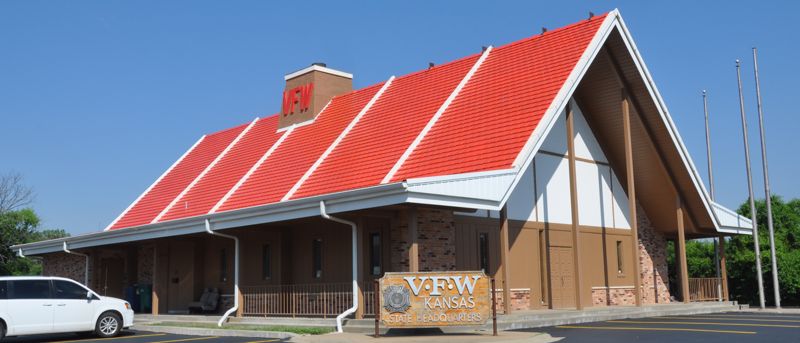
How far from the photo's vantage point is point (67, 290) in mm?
18031

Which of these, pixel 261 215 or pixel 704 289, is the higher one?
pixel 261 215

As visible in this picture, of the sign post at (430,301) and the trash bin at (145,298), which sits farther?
the trash bin at (145,298)

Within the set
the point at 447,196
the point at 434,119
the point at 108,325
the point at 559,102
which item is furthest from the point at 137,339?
the point at 559,102

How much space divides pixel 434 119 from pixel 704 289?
12765mm

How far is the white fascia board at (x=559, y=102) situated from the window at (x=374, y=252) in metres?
3.47

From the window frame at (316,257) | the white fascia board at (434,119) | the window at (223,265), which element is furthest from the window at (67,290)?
the white fascia board at (434,119)

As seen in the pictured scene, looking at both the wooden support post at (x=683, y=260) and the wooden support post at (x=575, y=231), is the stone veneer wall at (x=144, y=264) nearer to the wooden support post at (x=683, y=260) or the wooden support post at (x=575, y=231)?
the wooden support post at (x=575, y=231)

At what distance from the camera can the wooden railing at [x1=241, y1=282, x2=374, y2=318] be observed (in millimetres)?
19562

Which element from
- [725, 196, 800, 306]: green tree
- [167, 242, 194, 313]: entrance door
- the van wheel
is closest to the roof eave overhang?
[725, 196, 800, 306]: green tree

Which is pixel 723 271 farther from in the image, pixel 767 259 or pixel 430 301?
pixel 430 301

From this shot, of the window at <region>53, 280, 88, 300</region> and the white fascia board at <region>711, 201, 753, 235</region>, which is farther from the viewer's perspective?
the white fascia board at <region>711, 201, 753, 235</region>

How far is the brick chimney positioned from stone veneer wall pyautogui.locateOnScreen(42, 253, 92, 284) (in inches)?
352

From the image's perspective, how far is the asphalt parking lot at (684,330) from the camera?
14461 mm

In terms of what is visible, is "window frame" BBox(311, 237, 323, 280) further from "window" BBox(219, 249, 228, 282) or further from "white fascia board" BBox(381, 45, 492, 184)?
"window" BBox(219, 249, 228, 282)
